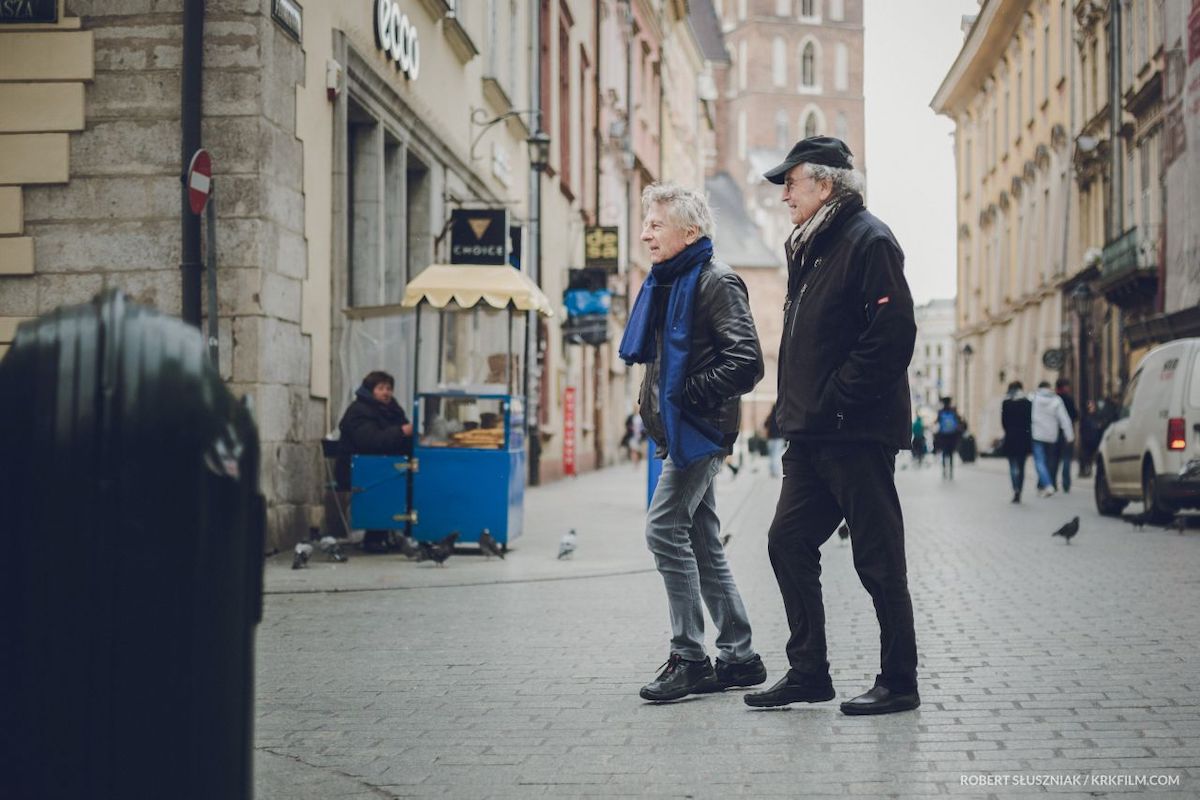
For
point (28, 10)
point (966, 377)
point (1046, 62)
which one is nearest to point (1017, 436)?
point (28, 10)

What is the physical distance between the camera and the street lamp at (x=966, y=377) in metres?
62.5

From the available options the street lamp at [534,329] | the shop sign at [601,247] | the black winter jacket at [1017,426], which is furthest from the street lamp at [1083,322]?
the street lamp at [534,329]

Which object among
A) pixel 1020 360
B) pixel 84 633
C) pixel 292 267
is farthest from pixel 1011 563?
pixel 1020 360

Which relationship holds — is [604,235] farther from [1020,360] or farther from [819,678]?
[819,678]

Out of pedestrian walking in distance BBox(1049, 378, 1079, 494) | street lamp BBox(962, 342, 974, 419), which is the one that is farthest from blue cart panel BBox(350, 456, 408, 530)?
street lamp BBox(962, 342, 974, 419)

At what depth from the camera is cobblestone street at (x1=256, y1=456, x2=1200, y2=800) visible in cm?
498

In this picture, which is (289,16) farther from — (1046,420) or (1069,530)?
(1046,420)

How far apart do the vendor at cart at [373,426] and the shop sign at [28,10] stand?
12.4 ft

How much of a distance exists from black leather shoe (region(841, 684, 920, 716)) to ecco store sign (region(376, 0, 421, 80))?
12.2 meters

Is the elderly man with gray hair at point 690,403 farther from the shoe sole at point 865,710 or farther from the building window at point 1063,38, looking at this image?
the building window at point 1063,38

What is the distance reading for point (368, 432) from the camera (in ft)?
44.4

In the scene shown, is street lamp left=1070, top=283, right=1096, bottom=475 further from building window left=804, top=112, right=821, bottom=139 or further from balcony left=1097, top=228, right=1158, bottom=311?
building window left=804, top=112, right=821, bottom=139

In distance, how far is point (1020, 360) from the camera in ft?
170

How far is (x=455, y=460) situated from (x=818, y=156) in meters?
7.76
